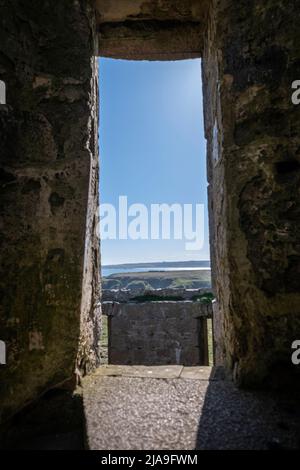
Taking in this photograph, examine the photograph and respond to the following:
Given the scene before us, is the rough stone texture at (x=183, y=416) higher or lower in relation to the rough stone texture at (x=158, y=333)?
higher

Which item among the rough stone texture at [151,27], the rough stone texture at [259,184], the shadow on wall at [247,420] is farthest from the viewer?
the rough stone texture at [151,27]

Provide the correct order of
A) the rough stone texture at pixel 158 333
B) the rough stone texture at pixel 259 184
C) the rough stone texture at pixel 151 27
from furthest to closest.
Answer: the rough stone texture at pixel 158 333, the rough stone texture at pixel 151 27, the rough stone texture at pixel 259 184

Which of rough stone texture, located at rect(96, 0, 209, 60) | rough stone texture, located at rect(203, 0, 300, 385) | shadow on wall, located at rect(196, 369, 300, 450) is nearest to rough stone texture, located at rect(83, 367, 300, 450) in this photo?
shadow on wall, located at rect(196, 369, 300, 450)

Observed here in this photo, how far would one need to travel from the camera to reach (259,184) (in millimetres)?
1464

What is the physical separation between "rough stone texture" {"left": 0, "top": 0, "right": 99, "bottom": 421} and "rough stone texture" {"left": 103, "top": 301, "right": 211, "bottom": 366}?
17.7 ft

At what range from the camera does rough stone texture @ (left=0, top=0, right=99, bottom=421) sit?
1.41 metres

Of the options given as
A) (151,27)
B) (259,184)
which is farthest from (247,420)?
(151,27)

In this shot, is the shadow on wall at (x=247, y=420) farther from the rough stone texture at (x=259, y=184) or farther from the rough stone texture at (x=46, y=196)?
the rough stone texture at (x=46, y=196)

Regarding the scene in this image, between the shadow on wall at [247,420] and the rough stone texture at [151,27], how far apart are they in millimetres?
1976

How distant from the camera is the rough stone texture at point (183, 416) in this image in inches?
40.6

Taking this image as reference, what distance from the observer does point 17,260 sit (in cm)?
146

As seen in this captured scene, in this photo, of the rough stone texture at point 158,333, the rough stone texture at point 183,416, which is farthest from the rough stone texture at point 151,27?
the rough stone texture at point 158,333

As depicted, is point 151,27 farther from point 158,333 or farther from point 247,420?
point 158,333

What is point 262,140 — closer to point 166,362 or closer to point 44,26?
point 44,26
